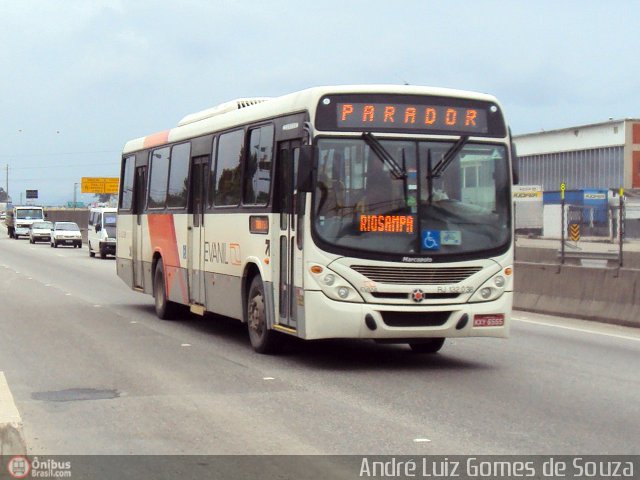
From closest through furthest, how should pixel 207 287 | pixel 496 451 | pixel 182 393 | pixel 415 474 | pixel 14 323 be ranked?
pixel 415 474
pixel 496 451
pixel 182 393
pixel 207 287
pixel 14 323

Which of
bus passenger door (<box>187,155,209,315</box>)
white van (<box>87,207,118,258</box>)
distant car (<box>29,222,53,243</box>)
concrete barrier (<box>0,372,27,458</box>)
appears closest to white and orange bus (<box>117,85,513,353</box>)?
bus passenger door (<box>187,155,209,315</box>)

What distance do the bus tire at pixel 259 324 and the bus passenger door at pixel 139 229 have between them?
21.2 ft

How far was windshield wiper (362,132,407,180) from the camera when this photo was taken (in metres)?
12.0

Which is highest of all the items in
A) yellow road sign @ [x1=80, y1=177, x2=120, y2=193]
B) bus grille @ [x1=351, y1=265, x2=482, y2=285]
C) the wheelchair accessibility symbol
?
yellow road sign @ [x1=80, y1=177, x2=120, y2=193]

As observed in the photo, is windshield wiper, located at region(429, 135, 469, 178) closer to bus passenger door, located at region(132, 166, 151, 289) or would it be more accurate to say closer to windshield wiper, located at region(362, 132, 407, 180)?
windshield wiper, located at region(362, 132, 407, 180)

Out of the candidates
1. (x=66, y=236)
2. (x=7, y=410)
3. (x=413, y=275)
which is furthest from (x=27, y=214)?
(x=7, y=410)

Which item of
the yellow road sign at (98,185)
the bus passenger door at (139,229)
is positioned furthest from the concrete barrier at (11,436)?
the yellow road sign at (98,185)

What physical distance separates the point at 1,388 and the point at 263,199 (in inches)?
223

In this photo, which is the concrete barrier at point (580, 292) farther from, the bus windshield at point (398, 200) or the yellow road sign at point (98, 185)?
the yellow road sign at point (98, 185)

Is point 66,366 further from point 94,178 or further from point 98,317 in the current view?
point 94,178

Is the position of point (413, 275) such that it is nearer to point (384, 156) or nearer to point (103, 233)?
point (384, 156)

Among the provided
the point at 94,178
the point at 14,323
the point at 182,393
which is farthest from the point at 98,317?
the point at 94,178

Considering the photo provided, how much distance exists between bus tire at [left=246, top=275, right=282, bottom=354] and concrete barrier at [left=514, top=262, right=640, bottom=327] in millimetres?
7205

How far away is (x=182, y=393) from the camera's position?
10719 mm
